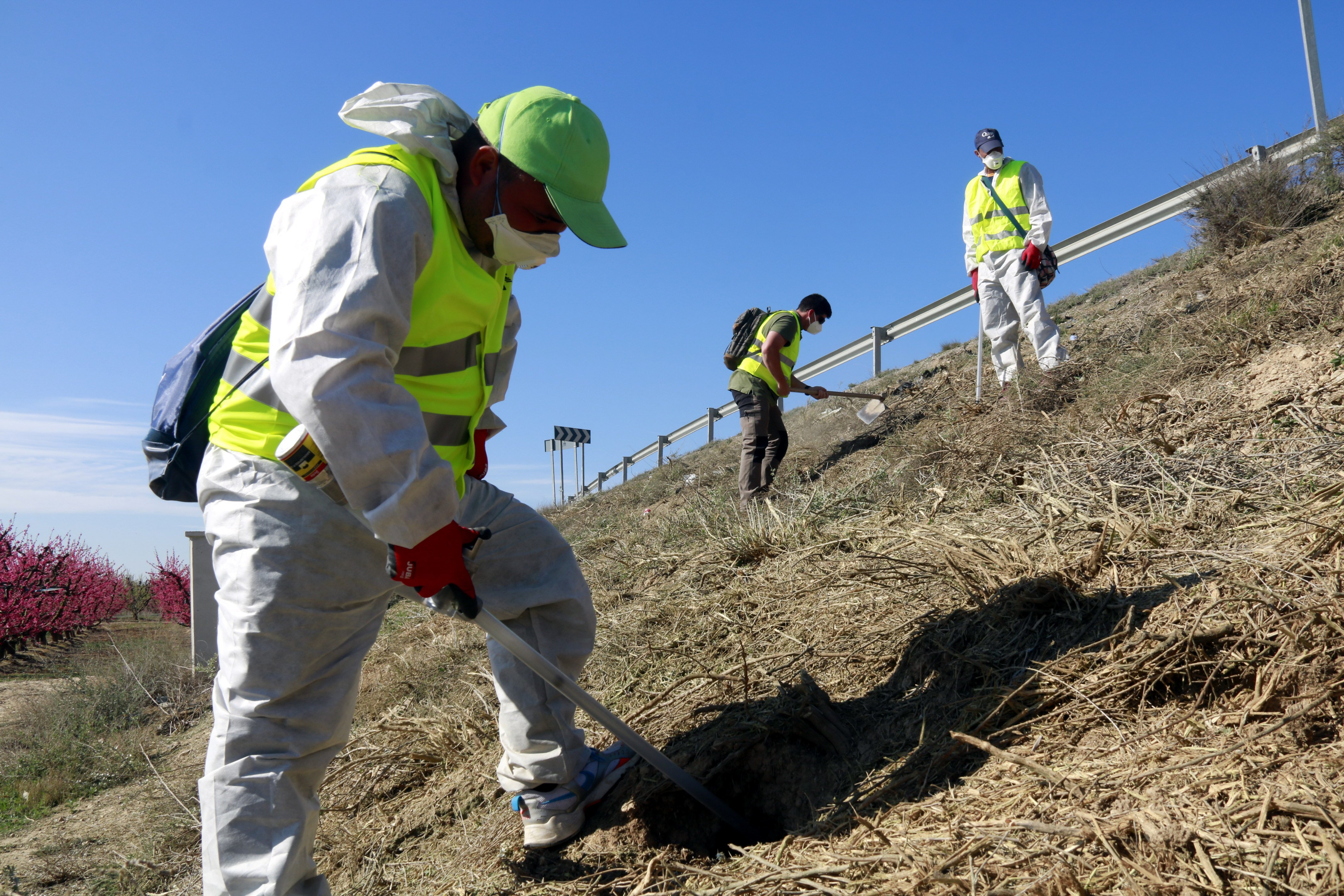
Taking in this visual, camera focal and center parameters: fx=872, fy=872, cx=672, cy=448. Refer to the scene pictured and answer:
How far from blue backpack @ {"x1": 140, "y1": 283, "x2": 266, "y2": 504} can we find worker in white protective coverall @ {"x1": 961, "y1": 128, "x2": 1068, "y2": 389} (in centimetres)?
557

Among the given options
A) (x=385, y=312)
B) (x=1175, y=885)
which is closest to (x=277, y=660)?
(x=385, y=312)

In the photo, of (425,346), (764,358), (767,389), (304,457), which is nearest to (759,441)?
(767,389)

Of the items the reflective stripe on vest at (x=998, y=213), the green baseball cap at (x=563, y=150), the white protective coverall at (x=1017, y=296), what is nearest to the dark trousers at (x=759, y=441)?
the white protective coverall at (x=1017, y=296)

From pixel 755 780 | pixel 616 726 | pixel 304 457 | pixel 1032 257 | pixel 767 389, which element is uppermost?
pixel 1032 257

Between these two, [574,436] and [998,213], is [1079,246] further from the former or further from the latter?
[574,436]

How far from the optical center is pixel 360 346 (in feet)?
6.28

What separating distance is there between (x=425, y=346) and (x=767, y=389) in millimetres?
5354

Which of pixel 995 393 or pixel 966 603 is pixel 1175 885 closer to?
pixel 966 603

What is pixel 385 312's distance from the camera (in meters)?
1.97

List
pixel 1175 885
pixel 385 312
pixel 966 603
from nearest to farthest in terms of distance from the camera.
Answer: pixel 1175 885 < pixel 385 312 < pixel 966 603

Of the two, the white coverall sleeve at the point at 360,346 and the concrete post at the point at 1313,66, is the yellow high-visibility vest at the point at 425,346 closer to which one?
the white coverall sleeve at the point at 360,346

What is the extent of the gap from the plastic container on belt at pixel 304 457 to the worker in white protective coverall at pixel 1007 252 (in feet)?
18.2

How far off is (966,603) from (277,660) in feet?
6.89

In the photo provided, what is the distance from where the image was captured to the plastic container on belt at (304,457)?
201 cm
